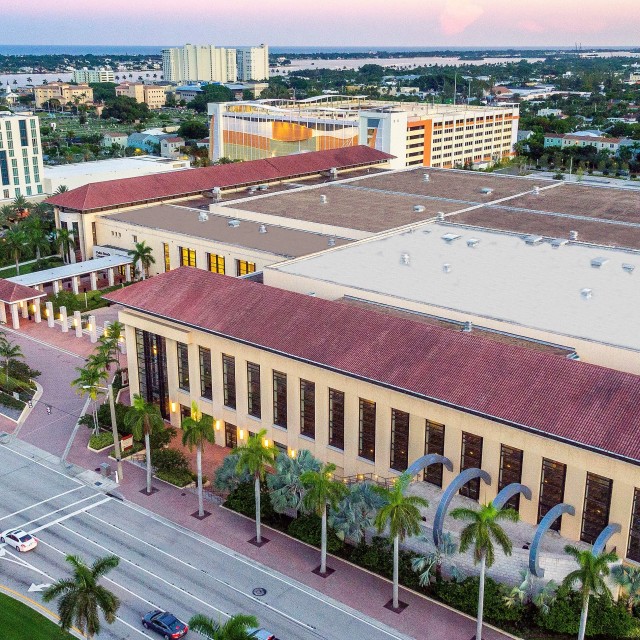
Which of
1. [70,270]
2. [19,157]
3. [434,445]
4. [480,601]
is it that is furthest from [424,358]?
[19,157]

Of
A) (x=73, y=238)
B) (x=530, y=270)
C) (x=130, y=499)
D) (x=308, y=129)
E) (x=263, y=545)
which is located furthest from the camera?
(x=308, y=129)

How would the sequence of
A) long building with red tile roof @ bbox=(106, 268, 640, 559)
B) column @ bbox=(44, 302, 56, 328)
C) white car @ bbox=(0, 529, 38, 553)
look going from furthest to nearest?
column @ bbox=(44, 302, 56, 328) → white car @ bbox=(0, 529, 38, 553) → long building with red tile roof @ bbox=(106, 268, 640, 559)

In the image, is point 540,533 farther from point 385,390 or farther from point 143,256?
point 143,256

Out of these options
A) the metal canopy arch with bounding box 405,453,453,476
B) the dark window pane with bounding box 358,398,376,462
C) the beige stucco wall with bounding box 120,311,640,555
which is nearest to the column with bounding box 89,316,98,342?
the beige stucco wall with bounding box 120,311,640,555

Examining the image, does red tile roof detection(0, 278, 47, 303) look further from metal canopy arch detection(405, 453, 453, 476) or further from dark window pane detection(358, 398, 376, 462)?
metal canopy arch detection(405, 453, 453, 476)

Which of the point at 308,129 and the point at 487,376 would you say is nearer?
the point at 487,376

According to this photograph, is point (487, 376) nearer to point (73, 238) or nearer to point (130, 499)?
point (130, 499)

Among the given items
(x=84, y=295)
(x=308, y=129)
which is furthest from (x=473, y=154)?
(x=84, y=295)
